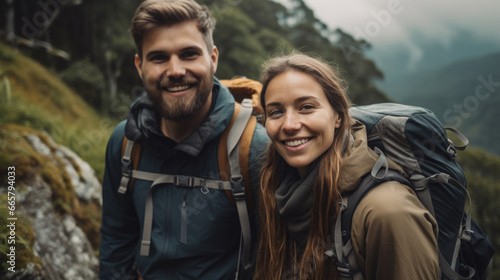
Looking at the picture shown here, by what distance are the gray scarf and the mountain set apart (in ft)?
5.93

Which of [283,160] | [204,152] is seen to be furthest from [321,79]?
[204,152]

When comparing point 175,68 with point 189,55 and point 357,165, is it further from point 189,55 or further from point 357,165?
point 357,165

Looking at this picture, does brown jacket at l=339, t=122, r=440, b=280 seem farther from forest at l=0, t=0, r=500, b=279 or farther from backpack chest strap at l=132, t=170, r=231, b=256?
forest at l=0, t=0, r=500, b=279

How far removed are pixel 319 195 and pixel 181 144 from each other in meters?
1.03

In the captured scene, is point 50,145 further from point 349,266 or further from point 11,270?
point 349,266

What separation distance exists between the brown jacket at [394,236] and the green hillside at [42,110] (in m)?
3.42

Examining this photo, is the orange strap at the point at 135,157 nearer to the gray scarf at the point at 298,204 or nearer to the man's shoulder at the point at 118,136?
the man's shoulder at the point at 118,136

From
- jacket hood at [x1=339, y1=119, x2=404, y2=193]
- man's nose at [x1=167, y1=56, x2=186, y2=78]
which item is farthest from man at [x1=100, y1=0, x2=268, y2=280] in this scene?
jacket hood at [x1=339, y1=119, x2=404, y2=193]

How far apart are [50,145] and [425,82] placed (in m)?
58.3

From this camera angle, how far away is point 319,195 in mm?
1695

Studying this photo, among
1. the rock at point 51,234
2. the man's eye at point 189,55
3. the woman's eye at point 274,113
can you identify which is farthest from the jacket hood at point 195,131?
the rock at point 51,234

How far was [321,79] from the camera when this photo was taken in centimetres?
187

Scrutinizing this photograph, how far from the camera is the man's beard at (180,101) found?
224cm

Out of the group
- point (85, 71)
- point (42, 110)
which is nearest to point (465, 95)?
point (85, 71)
